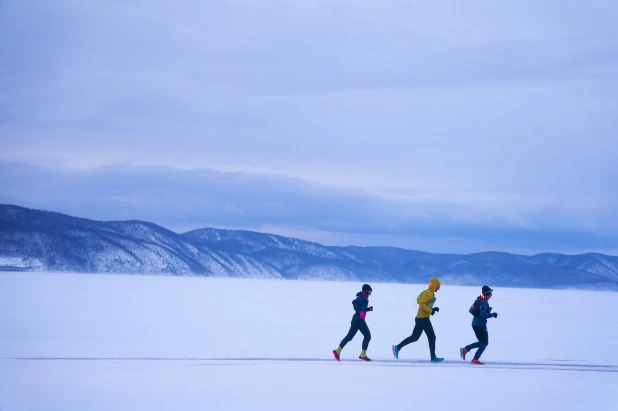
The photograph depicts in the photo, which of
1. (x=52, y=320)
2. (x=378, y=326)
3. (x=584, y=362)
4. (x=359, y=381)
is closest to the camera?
(x=359, y=381)

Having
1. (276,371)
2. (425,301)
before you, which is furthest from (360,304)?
(276,371)

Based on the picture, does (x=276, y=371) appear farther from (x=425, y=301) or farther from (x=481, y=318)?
(x=481, y=318)

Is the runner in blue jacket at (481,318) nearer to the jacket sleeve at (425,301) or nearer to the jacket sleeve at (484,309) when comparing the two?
the jacket sleeve at (484,309)

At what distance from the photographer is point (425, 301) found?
15.6 meters

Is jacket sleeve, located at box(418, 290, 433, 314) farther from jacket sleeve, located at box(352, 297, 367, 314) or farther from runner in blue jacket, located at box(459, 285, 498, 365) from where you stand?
jacket sleeve, located at box(352, 297, 367, 314)

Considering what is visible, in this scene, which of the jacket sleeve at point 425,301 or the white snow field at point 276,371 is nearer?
the white snow field at point 276,371

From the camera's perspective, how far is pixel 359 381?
12969 millimetres

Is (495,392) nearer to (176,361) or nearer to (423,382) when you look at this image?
(423,382)

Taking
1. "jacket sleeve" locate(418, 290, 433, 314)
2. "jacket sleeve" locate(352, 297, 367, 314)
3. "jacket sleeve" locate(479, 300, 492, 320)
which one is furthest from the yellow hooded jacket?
→ "jacket sleeve" locate(352, 297, 367, 314)

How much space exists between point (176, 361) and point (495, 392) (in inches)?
240

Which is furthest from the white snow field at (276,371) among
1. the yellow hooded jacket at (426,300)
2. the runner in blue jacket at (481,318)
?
the yellow hooded jacket at (426,300)

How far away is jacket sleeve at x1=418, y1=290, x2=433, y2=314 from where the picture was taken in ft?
51.1

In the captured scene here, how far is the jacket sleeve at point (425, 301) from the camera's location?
1558 centimetres

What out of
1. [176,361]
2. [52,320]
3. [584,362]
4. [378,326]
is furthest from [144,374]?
[378,326]
